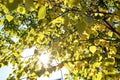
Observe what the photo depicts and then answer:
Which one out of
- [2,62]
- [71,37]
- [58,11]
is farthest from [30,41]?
[58,11]

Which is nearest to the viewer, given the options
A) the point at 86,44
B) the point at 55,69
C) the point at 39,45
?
the point at 55,69

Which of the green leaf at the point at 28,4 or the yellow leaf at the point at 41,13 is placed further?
the yellow leaf at the point at 41,13

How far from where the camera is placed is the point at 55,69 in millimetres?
5227

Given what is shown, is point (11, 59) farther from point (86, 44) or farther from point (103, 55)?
point (103, 55)

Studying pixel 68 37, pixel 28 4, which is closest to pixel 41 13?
pixel 28 4

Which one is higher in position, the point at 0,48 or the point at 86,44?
the point at 0,48

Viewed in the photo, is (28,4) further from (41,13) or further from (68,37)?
(68,37)

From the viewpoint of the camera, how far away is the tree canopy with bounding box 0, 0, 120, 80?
11.6ft

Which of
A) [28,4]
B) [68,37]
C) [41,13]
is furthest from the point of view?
[68,37]

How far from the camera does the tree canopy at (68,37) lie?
11.6 feet

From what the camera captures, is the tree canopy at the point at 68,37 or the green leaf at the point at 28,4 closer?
the green leaf at the point at 28,4

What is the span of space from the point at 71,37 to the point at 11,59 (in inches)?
81.8

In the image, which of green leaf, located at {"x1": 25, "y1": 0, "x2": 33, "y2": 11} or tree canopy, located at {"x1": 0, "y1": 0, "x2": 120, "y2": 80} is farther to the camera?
tree canopy, located at {"x1": 0, "y1": 0, "x2": 120, "y2": 80}

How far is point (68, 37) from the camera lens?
8625 mm
